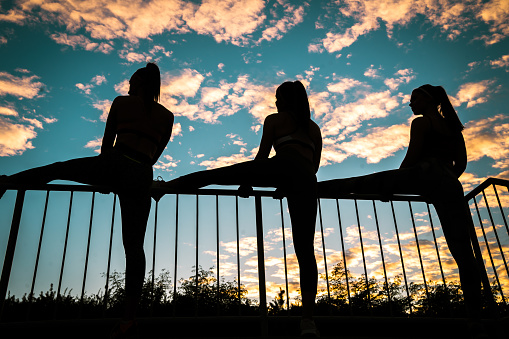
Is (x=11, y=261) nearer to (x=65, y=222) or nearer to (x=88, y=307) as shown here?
(x=65, y=222)

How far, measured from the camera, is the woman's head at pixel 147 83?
283 cm

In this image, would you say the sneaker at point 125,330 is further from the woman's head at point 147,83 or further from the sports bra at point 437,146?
the sports bra at point 437,146

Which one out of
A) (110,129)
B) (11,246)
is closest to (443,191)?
(110,129)

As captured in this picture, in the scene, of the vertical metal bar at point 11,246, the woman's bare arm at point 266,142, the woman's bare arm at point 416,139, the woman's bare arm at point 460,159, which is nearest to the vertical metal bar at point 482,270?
the woman's bare arm at point 460,159

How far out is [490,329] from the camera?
3.06 m

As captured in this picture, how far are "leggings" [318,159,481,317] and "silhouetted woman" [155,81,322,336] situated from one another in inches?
18.6

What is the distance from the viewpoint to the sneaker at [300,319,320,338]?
2.37 metres

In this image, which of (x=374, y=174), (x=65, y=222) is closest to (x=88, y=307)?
(x=65, y=222)

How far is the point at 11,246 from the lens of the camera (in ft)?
9.34

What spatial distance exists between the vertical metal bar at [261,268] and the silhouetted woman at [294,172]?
0.58 m

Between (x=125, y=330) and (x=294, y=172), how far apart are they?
1.58m

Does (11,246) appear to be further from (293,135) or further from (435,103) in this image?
(435,103)

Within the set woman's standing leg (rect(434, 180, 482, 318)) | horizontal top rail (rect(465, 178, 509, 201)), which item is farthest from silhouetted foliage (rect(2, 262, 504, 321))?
woman's standing leg (rect(434, 180, 482, 318))

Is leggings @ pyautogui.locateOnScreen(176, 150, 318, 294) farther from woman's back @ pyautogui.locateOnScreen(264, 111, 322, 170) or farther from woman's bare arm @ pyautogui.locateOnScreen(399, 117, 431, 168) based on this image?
woman's bare arm @ pyautogui.locateOnScreen(399, 117, 431, 168)
